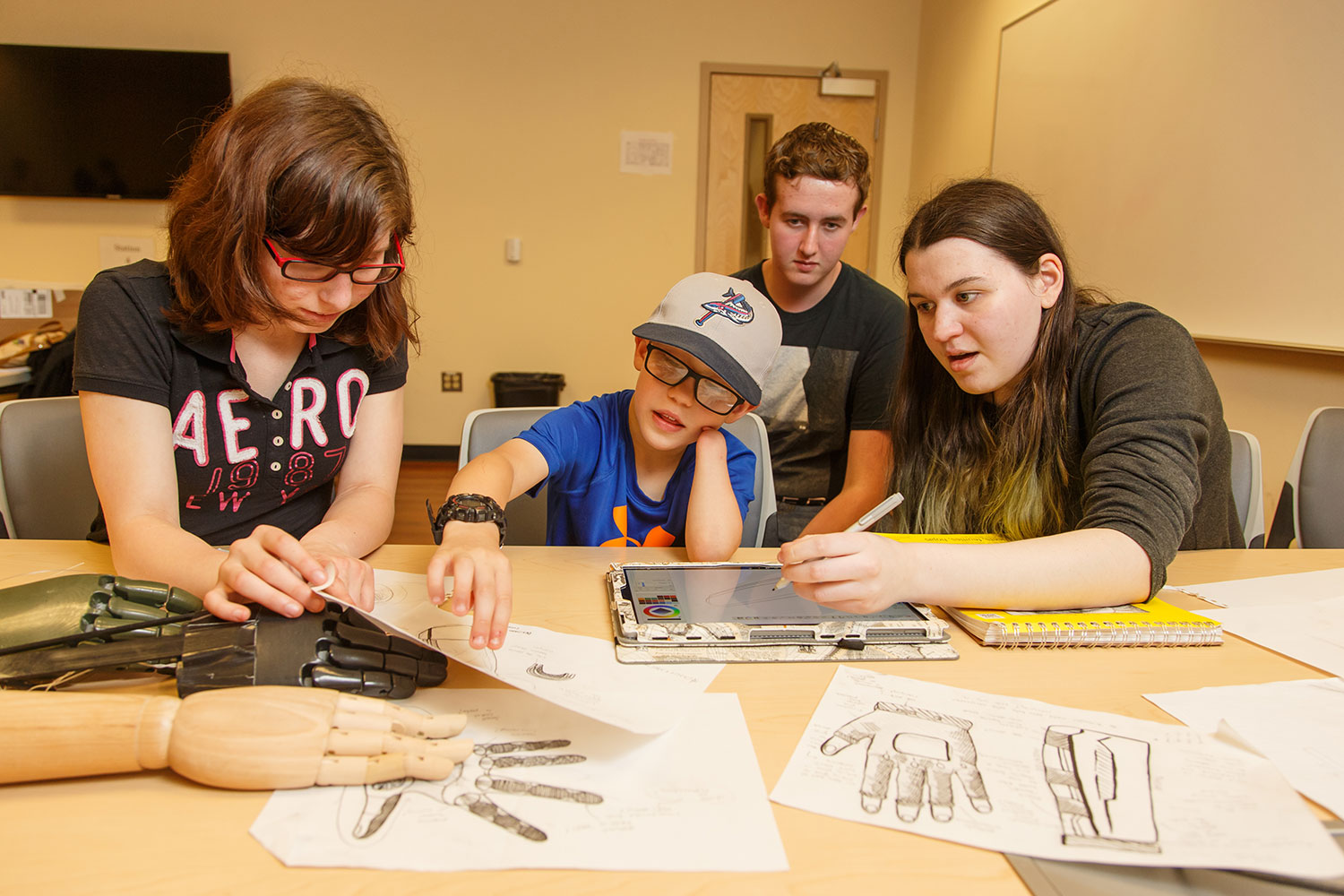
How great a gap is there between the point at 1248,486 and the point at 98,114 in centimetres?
546

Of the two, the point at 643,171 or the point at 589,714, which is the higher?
the point at 643,171

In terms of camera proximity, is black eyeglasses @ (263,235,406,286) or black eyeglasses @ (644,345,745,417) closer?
black eyeglasses @ (263,235,406,286)

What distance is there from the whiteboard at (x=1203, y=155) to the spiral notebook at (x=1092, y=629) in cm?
169

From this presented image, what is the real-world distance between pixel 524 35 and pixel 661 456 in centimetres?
411

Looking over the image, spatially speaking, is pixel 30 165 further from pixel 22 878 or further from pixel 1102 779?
pixel 1102 779

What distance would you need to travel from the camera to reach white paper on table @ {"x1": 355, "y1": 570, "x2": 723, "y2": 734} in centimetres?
70

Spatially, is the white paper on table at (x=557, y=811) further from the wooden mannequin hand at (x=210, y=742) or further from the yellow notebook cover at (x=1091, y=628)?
the yellow notebook cover at (x=1091, y=628)

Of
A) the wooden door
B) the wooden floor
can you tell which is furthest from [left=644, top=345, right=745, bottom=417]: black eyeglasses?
the wooden door

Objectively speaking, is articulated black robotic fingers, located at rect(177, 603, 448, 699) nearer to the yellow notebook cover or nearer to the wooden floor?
the yellow notebook cover

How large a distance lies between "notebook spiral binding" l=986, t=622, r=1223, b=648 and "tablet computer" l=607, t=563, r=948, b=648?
0.08 m

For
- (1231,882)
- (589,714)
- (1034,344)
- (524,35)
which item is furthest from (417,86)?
(1231,882)

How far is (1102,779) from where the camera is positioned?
25.1 inches

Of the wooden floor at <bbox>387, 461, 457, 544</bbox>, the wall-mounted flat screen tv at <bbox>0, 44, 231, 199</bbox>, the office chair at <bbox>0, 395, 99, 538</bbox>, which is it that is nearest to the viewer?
the office chair at <bbox>0, 395, 99, 538</bbox>

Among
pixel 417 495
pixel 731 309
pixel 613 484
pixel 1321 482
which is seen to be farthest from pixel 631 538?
pixel 417 495
